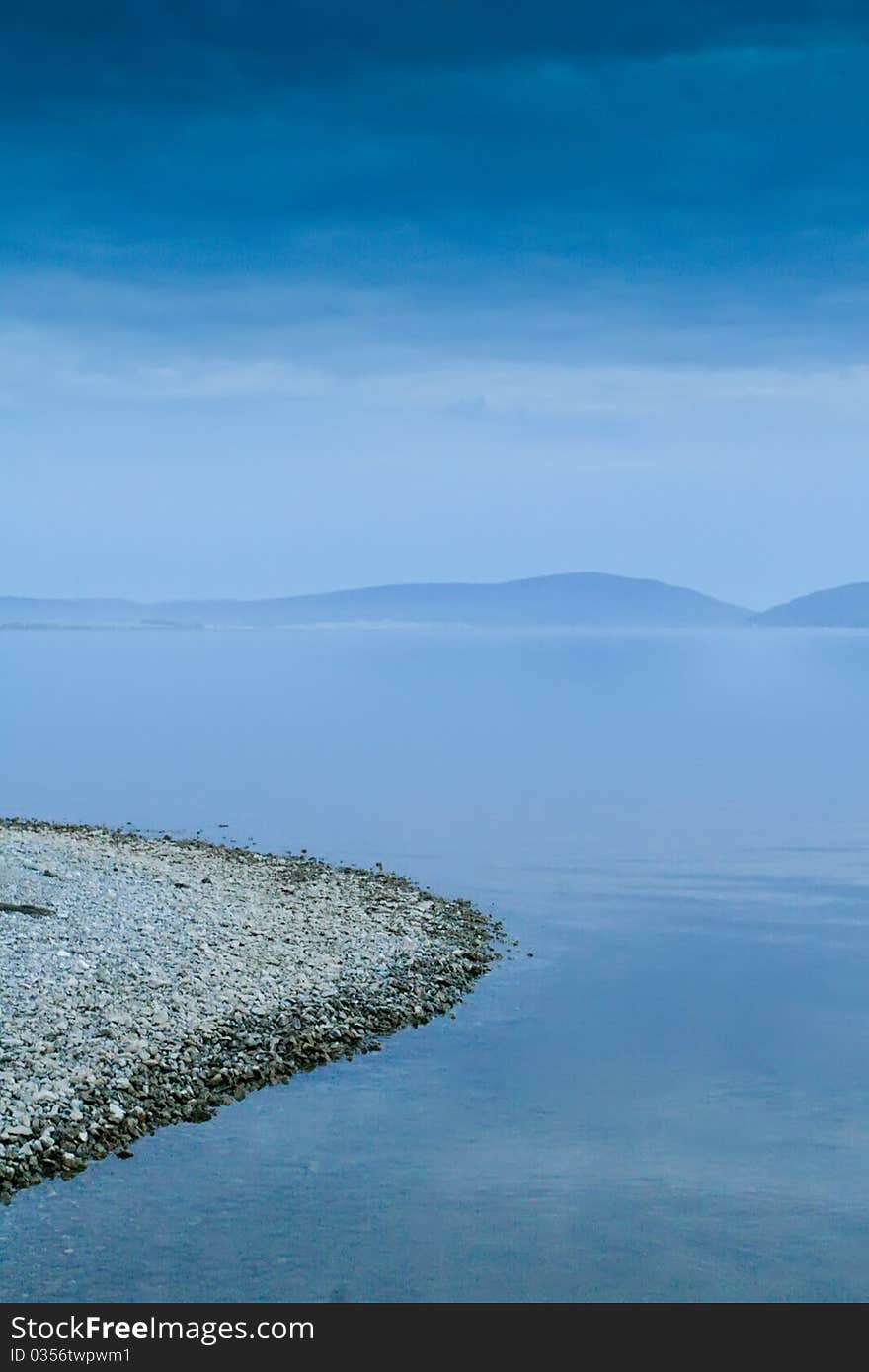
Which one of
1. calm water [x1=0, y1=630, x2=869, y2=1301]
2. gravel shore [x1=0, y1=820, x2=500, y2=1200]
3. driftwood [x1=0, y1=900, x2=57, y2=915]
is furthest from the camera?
driftwood [x1=0, y1=900, x2=57, y2=915]

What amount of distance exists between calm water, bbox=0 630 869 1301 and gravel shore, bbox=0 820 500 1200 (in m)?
0.37

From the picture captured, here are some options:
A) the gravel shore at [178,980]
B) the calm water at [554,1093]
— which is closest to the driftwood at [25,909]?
the gravel shore at [178,980]

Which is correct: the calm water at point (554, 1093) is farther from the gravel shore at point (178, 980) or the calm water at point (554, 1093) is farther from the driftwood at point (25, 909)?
the driftwood at point (25, 909)

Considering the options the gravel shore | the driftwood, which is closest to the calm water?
the gravel shore

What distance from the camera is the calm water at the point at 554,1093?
11047 mm

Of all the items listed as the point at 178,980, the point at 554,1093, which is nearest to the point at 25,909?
the point at 178,980

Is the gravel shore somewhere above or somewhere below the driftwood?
below

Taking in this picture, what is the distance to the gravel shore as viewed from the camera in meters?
13.0

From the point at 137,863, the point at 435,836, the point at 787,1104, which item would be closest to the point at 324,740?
the point at 435,836

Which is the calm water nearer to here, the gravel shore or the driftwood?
the gravel shore

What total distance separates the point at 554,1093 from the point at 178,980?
14.2 feet

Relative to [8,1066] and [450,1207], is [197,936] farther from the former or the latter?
[450,1207]

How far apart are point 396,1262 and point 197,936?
304 inches
